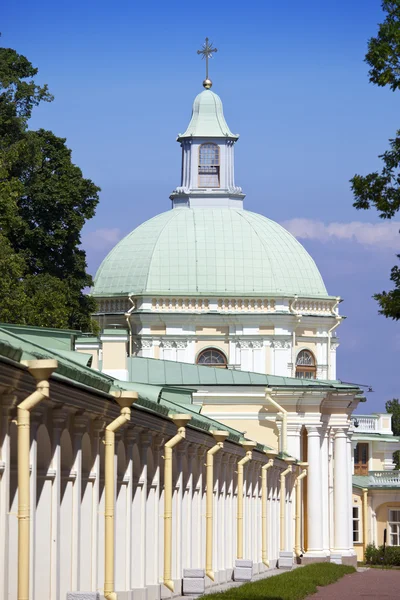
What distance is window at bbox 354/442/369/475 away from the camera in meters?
95.4

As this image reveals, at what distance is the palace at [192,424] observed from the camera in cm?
2091

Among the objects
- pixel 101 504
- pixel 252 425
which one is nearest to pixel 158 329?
pixel 252 425

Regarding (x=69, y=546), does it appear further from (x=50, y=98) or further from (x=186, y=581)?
(x=50, y=98)

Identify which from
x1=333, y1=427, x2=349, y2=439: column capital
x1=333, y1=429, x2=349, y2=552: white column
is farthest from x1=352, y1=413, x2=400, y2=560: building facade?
x1=333, y1=427, x2=349, y2=439: column capital

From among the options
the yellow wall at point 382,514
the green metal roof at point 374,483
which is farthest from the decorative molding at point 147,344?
Result: the yellow wall at point 382,514

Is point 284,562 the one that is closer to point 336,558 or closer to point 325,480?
point 325,480

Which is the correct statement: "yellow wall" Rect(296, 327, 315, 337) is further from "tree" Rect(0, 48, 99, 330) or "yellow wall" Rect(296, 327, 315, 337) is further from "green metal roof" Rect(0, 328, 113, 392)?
"green metal roof" Rect(0, 328, 113, 392)

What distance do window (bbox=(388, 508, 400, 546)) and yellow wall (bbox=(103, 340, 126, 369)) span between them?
4448cm

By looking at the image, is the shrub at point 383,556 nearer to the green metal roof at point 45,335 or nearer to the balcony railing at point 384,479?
the balcony railing at point 384,479

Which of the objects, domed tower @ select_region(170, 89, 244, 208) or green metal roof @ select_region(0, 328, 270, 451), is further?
domed tower @ select_region(170, 89, 244, 208)

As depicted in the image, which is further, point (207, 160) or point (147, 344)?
point (207, 160)

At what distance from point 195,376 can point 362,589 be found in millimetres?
20740

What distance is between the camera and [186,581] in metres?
31.7

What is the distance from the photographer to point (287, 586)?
3656 cm
